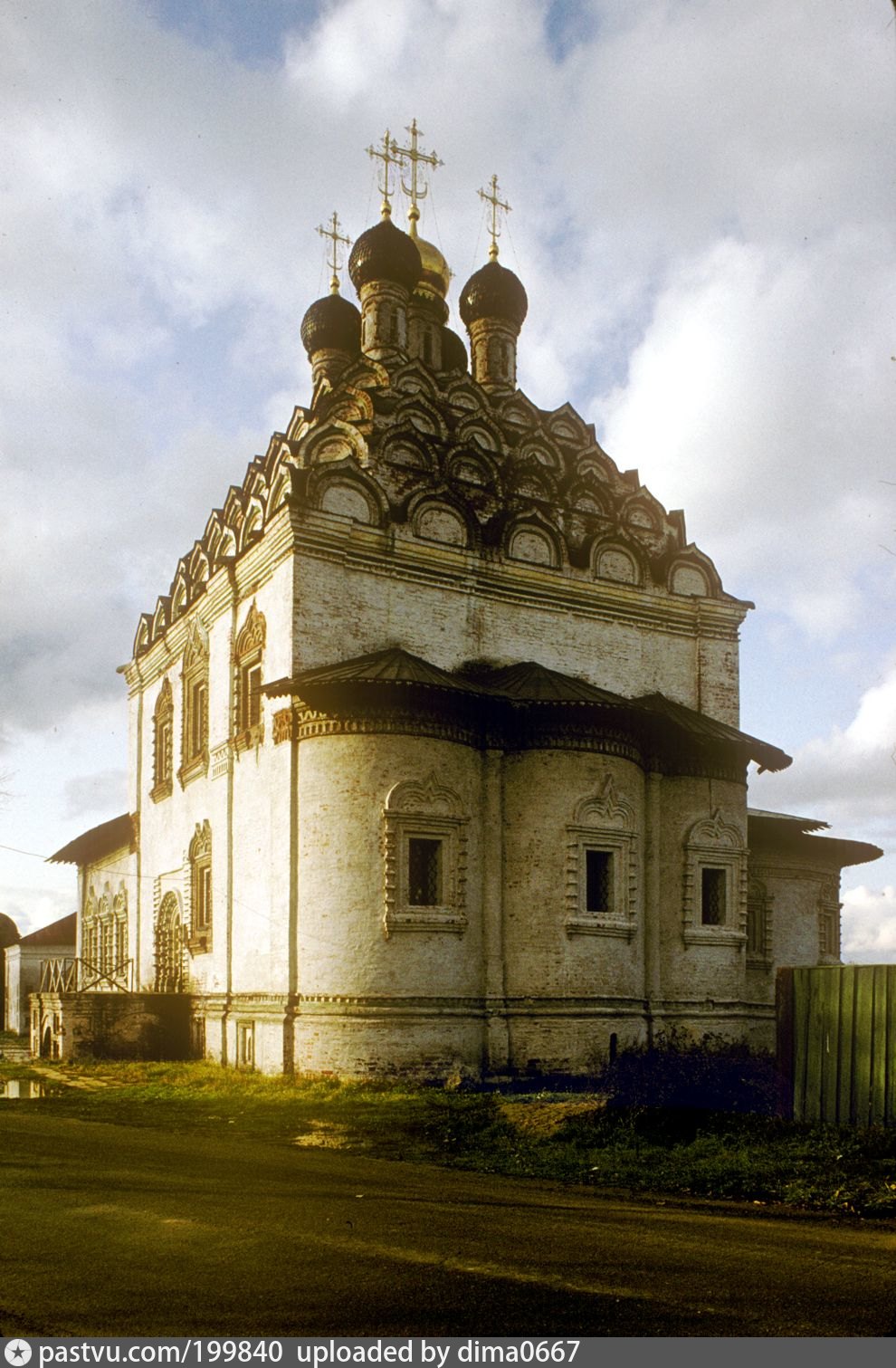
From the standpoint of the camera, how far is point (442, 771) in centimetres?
1484

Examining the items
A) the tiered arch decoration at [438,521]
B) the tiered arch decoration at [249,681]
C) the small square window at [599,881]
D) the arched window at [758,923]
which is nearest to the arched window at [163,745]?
the tiered arch decoration at [249,681]

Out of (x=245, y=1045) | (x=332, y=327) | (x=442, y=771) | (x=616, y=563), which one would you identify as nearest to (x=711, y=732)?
(x=616, y=563)

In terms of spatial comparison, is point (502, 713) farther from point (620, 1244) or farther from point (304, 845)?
point (620, 1244)

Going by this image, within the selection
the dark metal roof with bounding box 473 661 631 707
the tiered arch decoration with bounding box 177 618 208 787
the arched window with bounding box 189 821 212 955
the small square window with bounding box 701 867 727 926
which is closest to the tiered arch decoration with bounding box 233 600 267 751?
the tiered arch decoration with bounding box 177 618 208 787

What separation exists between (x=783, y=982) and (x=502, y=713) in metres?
6.20

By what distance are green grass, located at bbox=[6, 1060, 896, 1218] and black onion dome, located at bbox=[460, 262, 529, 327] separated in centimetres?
1400

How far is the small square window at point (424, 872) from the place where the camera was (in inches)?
578

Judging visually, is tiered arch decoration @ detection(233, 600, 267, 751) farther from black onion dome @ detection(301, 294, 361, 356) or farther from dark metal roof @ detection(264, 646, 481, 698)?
black onion dome @ detection(301, 294, 361, 356)

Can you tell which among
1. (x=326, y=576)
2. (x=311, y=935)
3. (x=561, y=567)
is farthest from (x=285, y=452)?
(x=311, y=935)

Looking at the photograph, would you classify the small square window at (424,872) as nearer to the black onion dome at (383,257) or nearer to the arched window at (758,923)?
the arched window at (758,923)

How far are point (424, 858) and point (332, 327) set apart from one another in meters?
11.6

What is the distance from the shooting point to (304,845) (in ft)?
48.5

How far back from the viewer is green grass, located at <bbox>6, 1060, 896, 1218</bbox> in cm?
782

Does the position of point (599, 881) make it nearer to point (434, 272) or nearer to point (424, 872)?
point (424, 872)
